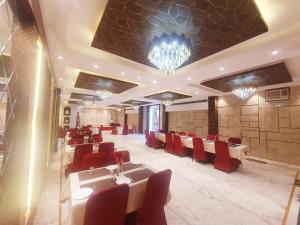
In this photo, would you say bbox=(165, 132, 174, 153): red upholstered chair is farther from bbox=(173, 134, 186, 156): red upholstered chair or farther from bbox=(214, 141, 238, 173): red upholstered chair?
bbox=(214, 141, 238, 173): red upholstered chair

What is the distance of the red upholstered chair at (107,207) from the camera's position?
1347mm

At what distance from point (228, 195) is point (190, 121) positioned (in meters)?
7.82

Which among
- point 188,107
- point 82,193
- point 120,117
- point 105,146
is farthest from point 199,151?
point 120,117

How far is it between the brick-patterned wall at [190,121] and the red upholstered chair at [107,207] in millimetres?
9109

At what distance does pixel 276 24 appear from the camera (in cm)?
251

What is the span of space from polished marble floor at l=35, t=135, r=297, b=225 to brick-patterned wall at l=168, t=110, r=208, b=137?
4.73 m

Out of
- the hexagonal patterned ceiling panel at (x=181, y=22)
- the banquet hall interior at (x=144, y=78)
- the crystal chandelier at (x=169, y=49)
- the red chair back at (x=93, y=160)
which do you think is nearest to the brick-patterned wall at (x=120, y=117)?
the banquet hall interior at (x=144, y=78)

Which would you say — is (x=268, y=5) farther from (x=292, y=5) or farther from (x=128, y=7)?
(x=128, y=7)

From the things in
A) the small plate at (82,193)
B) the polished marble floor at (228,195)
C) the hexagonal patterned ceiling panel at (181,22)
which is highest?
the hexagonal patterned ceiling panel at (181,22)

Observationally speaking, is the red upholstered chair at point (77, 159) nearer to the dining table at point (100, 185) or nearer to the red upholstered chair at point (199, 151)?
the dining table at point (100, 185)

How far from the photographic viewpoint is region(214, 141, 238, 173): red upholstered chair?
4.68 m

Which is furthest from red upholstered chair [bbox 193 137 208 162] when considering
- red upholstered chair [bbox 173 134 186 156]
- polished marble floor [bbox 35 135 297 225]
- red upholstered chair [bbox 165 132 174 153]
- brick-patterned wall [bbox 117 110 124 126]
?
brick-patterned wall [bbox 117 110 124 126]

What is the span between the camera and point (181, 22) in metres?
2.47

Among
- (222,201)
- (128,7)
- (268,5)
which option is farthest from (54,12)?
(222,201)
